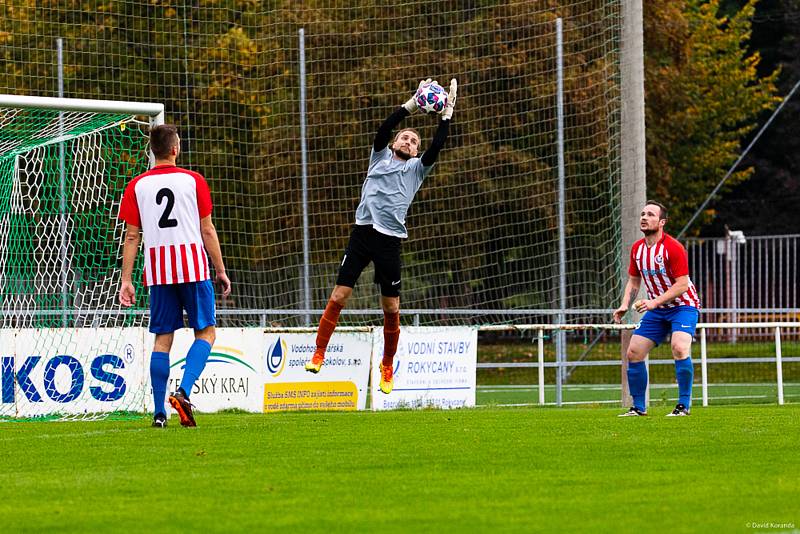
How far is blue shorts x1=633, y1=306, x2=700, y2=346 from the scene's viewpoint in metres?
12.7

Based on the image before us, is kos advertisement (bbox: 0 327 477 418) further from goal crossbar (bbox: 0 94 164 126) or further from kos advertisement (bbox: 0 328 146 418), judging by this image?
goal crossbar (bbox: 0 94 164 126)

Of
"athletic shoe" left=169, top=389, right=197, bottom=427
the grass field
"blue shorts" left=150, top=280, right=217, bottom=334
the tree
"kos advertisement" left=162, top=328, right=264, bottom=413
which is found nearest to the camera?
the grass field

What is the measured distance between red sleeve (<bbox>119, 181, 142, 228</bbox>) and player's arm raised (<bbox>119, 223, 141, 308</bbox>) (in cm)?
4

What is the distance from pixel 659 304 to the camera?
12.4 metres

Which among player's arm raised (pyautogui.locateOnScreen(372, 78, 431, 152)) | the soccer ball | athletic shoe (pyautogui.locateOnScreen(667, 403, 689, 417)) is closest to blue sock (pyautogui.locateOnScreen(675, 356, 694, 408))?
athletic shoe (pyautogui.locateOnScreen(667, 403, 689, 417))

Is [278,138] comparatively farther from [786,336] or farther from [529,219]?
[786,336]

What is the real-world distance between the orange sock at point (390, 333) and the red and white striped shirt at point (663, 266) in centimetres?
224

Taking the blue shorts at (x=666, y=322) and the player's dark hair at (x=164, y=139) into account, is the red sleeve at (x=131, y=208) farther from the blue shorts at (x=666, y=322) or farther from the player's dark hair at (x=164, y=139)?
the blue shorts at (x=666, y=322)

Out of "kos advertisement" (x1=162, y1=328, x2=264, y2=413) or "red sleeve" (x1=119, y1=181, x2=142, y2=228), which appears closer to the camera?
"red sleeve" (x1=119, y1=181, x2=142, y2=228)

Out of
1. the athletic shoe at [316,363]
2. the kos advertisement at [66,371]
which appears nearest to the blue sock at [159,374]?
the athletic shoe at [316,363]

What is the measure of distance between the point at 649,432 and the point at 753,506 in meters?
3.71

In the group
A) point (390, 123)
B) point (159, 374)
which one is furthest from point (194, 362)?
point (390, 123)

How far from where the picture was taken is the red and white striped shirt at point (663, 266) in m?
12.5

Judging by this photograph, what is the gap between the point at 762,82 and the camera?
42.2m
